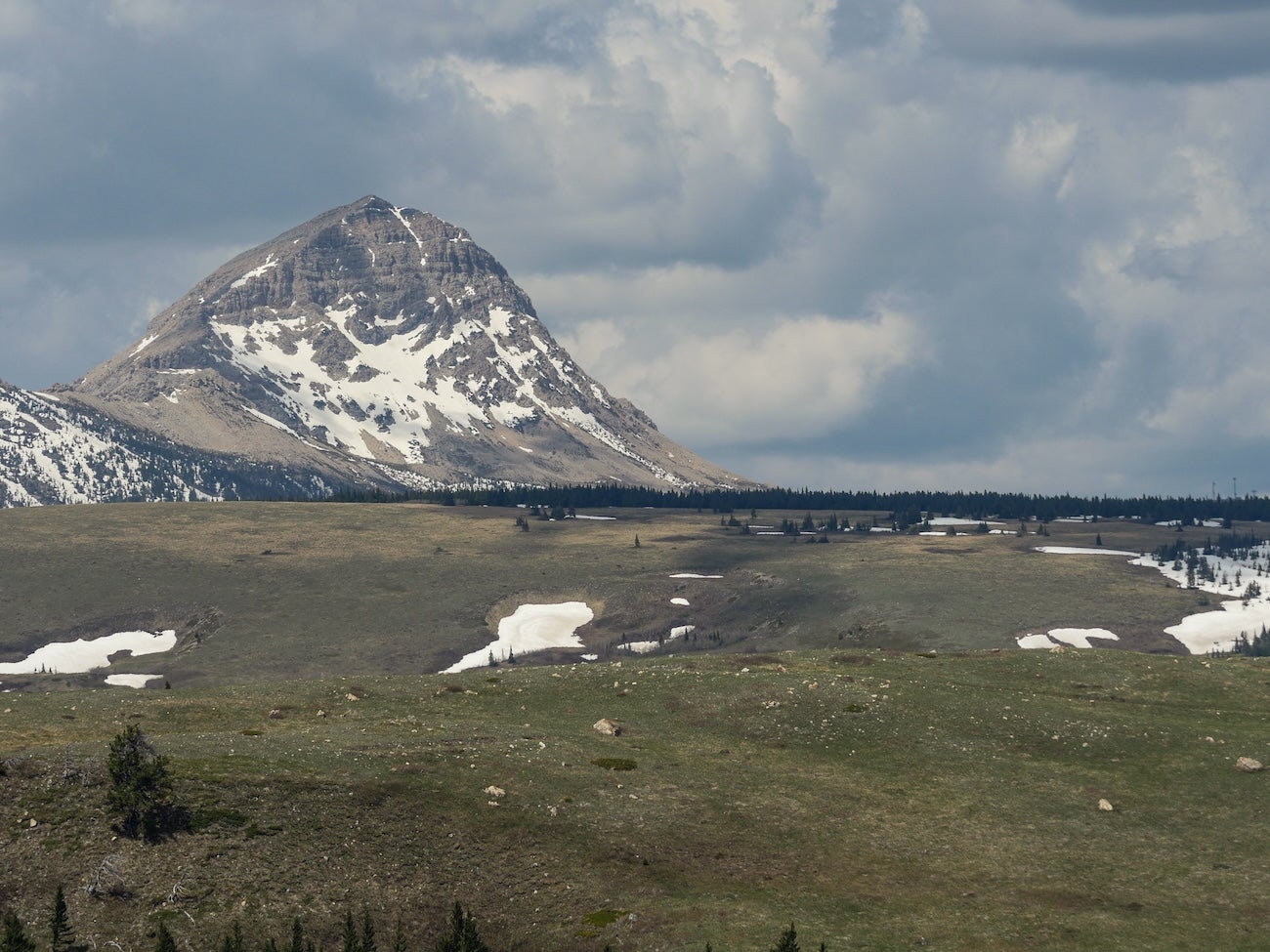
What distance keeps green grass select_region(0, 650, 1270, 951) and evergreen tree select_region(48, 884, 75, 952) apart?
2.54 ft

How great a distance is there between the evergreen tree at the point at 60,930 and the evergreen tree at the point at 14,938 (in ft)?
2.49

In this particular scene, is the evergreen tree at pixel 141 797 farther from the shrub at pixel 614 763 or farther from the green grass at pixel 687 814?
the shrub at pixel 614 763

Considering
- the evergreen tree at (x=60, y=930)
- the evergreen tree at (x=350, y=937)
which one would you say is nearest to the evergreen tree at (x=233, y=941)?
the evergreen tree at (x=350, y=937)

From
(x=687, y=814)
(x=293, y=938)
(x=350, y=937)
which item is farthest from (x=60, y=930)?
(x=687, y=814)

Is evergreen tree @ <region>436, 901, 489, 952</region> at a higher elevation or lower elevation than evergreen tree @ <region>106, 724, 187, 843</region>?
lower

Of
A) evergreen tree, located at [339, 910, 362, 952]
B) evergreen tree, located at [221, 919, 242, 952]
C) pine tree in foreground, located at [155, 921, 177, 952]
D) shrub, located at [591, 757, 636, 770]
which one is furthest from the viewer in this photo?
shrub, located at [591, 757, 636, 770]

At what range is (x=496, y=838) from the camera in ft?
200

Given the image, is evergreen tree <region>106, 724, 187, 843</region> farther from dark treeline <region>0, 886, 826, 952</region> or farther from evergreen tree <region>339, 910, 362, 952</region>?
evergreen tree <region>339, 910, 362, 952</region>

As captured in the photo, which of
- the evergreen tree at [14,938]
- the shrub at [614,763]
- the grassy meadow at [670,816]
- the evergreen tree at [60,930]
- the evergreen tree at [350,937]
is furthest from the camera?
the shrub at [614,763]

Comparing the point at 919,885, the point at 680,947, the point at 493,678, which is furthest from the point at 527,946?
the point at 493,678

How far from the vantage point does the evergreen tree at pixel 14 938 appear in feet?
157

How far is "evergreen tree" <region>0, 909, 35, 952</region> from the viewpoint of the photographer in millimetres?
48000

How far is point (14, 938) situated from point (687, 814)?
2826 cm

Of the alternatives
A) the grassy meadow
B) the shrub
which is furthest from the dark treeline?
the shrub
